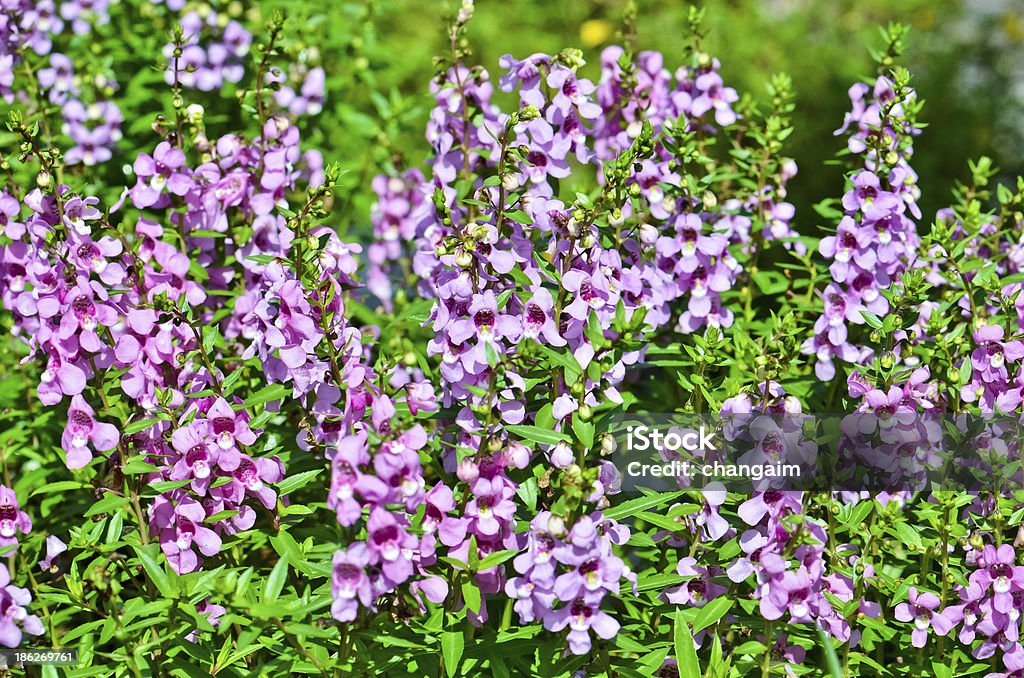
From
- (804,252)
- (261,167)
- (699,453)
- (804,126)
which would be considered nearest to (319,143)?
(261,167)

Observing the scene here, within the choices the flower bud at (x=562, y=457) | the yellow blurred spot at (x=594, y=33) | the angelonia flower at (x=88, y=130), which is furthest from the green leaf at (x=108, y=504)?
the yellow blurred spot at (x=594, y=33)

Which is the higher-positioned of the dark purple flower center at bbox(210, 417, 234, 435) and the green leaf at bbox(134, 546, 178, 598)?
the dark purple flower center at bbox(210, 417, 234, 435)

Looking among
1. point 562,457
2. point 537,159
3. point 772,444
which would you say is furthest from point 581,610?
point 537,159

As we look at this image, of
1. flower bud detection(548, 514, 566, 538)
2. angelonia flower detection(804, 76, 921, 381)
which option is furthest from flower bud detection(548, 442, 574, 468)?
angelonia flower detection(804, 76, 921, 381)

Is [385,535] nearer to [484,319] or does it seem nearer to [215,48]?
[484,319]

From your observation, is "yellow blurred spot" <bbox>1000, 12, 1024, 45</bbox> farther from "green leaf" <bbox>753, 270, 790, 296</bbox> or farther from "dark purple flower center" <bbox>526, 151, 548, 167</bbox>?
"dark purple flower center" <bbox>526, 151, 548, 167</bbox>

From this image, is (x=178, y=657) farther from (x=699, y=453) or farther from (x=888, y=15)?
(x=888, y=15)
